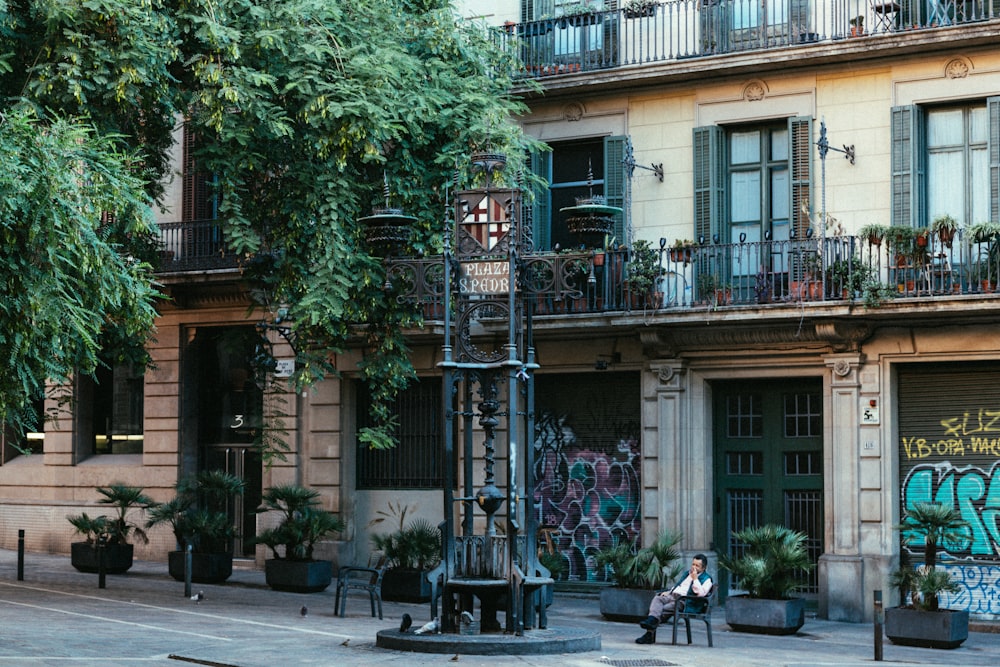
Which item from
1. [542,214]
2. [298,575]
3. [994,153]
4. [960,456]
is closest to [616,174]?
[542,214]

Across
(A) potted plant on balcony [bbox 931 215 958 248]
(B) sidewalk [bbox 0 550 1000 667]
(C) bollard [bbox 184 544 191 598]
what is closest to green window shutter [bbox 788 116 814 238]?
(A) potted plant on balcony [bbox 931 215 958 248]

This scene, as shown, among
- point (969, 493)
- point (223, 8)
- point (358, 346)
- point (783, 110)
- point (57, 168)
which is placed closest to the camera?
point (57, 168)

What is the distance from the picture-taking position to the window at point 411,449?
1078 inches

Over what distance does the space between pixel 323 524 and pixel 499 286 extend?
9181 mm

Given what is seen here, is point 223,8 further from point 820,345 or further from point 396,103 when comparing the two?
point 820,345

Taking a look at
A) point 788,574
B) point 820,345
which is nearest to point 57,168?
point 788,574

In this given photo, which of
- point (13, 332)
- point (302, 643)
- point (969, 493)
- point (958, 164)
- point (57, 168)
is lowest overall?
point (302, 643)

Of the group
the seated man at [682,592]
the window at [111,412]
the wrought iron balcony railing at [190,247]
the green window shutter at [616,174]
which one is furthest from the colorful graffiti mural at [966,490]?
the window at [111,412]

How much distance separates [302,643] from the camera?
17.8 meters

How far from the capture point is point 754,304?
23156 millimetres

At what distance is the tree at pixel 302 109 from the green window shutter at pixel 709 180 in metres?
3.19

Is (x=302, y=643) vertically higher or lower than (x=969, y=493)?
lower

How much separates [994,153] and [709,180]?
174 inches

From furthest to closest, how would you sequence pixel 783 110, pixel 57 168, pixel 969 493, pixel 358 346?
pixel 358 346, pixel 783 110, pixel 969 493, pixel 57 168
